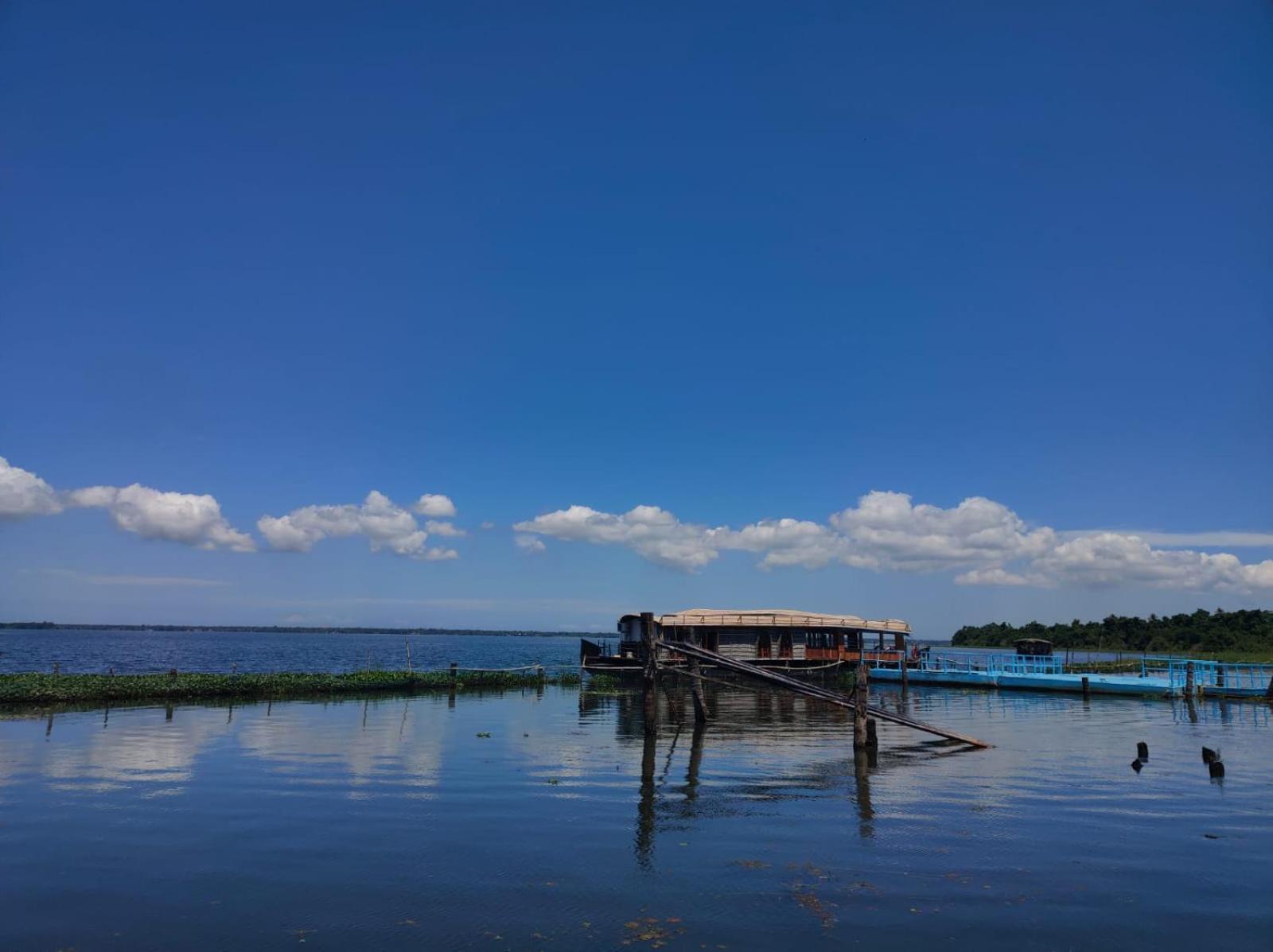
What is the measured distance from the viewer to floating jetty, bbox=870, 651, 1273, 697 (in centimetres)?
5327

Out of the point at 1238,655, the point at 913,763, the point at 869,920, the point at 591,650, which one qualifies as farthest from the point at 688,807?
the point at 1238,655

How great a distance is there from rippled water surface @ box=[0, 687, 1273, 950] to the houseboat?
89.1 feet

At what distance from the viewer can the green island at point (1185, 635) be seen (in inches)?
4392

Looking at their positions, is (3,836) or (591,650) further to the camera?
(591,650)

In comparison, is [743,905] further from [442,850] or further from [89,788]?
[89,788]

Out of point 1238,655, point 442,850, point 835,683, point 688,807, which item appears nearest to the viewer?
point 442,850

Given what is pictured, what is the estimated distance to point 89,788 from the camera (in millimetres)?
21312

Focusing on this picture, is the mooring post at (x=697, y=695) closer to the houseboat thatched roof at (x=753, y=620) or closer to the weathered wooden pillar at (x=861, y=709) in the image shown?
the weathered wooden pillar at (x=861, y=709)

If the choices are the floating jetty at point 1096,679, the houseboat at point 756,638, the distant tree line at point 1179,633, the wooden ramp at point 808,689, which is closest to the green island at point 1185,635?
the distant tree line at point 1179,633

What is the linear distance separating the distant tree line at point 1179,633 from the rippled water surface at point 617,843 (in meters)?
107

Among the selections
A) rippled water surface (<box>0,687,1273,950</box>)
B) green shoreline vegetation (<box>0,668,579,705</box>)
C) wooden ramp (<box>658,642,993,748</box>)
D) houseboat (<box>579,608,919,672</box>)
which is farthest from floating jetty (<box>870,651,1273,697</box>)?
green shoreline vegetation (<box>0,668,579,705</box>)

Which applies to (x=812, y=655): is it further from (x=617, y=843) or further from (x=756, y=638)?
(x=617, y=843)

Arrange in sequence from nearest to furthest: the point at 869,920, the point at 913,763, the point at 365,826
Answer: the point at 869,920
the point at 365,826
the point at 913,763

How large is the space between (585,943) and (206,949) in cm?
553
